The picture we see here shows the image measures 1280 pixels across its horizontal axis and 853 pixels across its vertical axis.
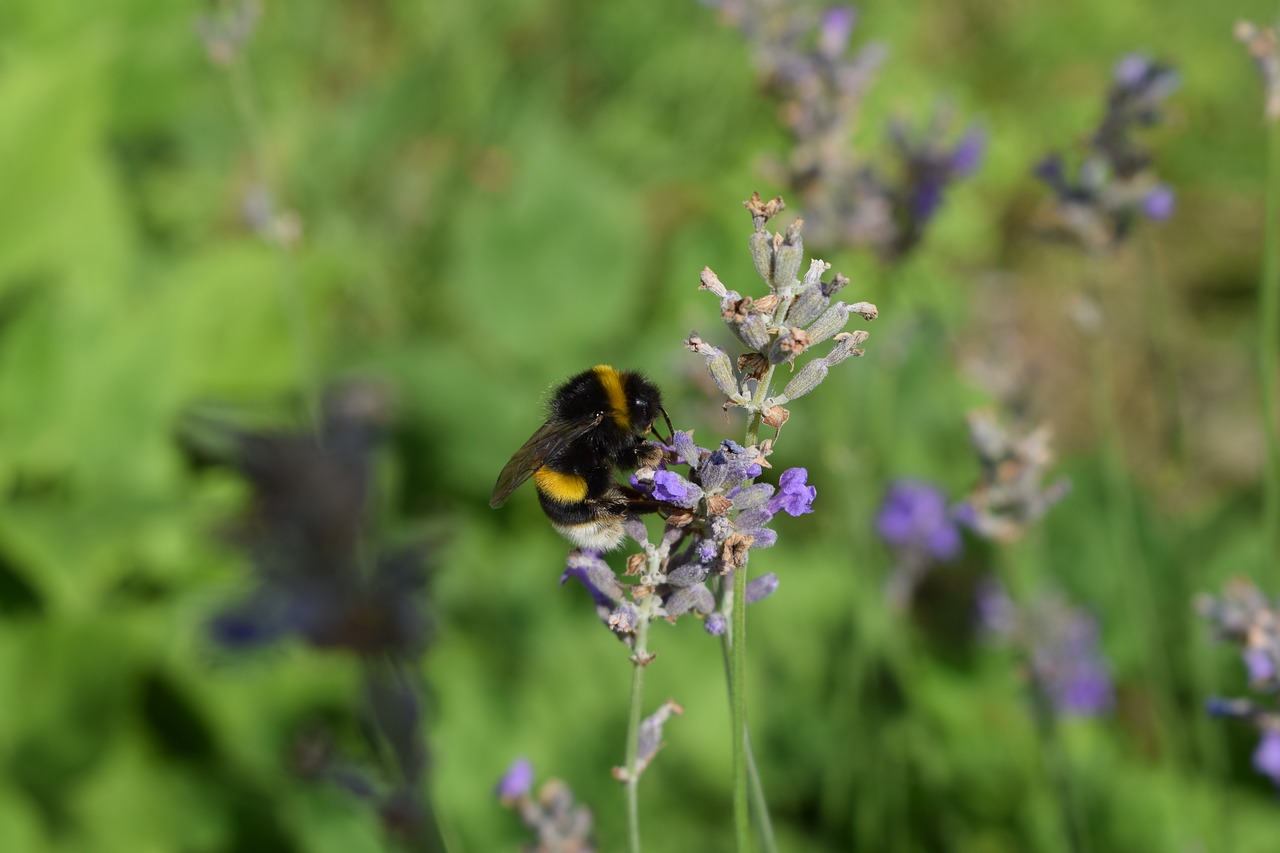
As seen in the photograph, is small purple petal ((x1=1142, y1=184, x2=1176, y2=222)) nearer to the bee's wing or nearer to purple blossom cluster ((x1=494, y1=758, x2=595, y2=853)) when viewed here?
the bee's wing

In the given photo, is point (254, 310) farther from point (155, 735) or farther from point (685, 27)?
point (685, 27)

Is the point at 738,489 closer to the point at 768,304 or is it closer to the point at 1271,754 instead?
the point at 768,304

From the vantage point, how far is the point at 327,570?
0.81 m

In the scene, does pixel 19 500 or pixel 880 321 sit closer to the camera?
pixel 19 500

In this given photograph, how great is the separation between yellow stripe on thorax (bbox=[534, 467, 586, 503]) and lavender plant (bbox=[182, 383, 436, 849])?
1.01 ft

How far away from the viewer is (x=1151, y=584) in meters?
2.65

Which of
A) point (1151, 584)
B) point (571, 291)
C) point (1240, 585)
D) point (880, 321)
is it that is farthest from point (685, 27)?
point (1240, 585)

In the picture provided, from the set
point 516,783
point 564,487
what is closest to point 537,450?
point 564,487

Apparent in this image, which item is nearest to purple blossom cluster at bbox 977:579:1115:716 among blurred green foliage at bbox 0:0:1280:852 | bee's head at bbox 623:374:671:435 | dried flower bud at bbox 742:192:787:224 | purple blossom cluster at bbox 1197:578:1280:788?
blurred green foliage at bbox 0:0:1280:852

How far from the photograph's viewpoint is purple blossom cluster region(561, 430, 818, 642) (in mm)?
816

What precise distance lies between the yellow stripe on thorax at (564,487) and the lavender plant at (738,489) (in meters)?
0.28

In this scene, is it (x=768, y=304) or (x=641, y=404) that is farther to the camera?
(x=641, y=404)

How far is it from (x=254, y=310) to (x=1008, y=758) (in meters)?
2.10

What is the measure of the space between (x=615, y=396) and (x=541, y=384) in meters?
2.17
